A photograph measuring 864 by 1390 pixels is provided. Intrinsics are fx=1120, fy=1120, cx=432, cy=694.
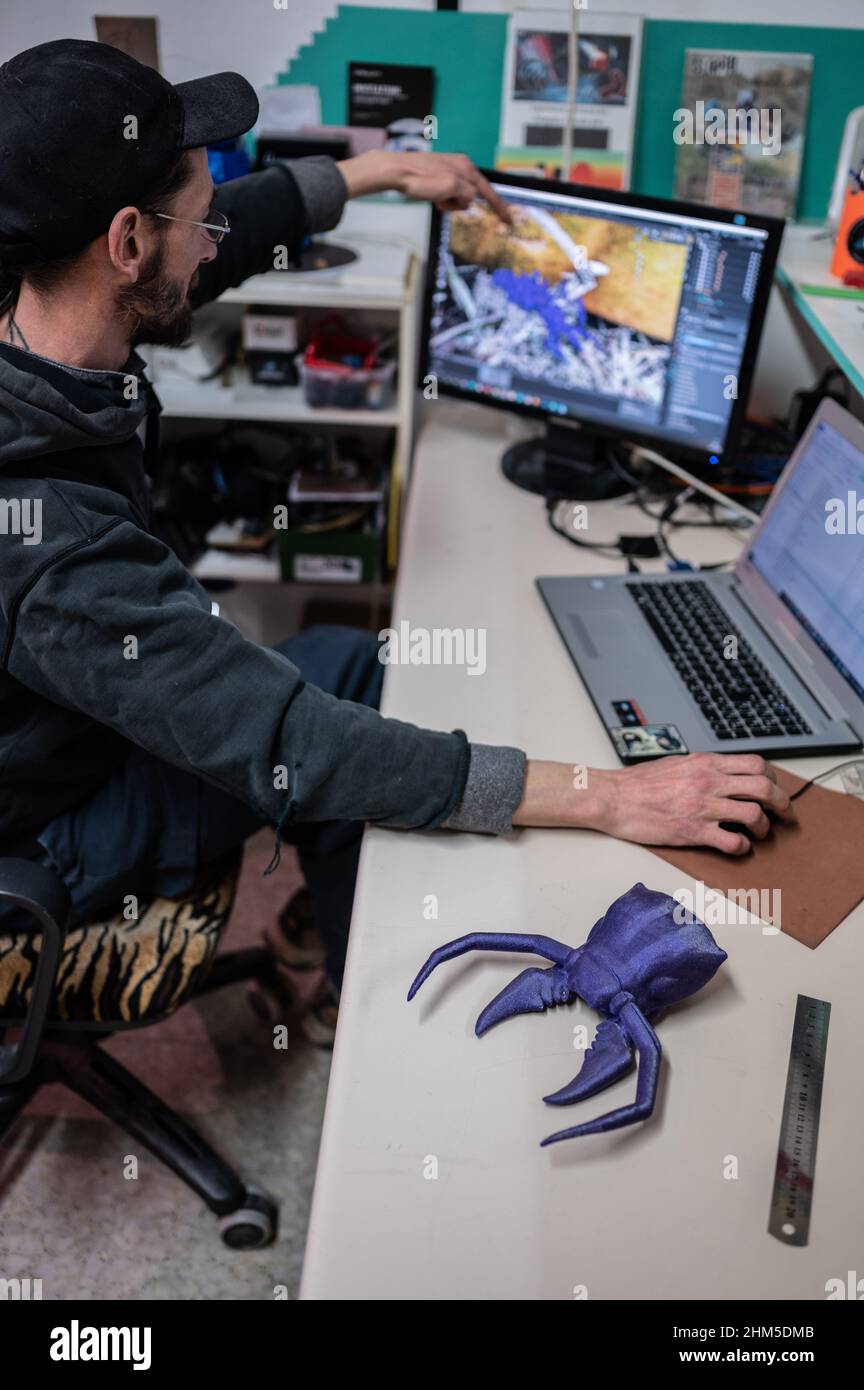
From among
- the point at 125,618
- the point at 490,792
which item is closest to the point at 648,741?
the point at 490,792

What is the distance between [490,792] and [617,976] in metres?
0.24

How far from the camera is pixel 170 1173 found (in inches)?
62.1

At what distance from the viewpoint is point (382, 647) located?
1.45 meters

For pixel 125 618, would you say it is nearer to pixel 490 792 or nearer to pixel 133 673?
pixel 133 673

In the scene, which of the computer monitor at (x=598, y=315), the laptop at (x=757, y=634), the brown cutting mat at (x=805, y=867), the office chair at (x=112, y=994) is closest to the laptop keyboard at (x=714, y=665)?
the laptop at (x=757, y=634)

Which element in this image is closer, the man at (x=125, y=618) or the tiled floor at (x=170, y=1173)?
the man at (x=125, y=618)

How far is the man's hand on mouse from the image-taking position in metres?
1.11

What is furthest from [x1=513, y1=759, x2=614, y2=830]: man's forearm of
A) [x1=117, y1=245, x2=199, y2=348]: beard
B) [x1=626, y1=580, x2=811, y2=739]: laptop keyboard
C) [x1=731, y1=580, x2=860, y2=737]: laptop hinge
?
[x1=117, y1=245, x2=199, y2=348]: beard

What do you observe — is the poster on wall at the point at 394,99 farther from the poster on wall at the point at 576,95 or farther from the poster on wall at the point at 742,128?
the poster on wall at the point at 742,128

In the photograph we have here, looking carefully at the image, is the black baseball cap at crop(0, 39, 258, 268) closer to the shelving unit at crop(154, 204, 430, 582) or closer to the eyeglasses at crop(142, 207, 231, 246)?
the eyeglasses at crop(142, 207, 231, 246)

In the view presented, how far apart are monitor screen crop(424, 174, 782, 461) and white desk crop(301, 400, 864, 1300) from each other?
0.63 metres

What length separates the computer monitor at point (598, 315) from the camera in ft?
4.98

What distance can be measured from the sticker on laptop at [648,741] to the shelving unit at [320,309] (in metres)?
0.85

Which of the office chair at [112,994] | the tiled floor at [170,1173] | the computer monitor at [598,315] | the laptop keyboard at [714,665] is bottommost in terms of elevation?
the tiled floor at [170,1173]
